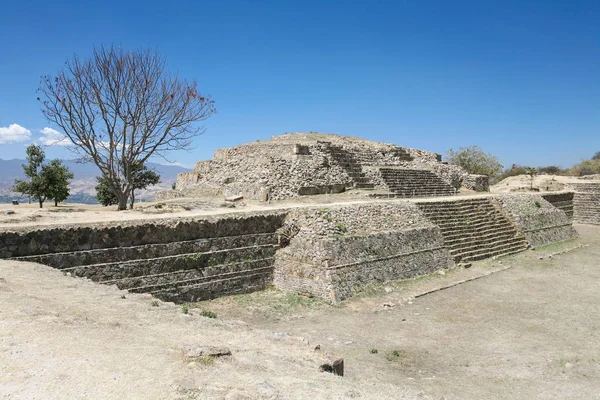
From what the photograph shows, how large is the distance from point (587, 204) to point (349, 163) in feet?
63.6

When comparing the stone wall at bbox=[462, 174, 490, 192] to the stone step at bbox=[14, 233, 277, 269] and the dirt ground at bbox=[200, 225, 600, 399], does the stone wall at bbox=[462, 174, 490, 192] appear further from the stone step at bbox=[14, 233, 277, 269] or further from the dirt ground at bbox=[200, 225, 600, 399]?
the stone step at bbox=[14, 233, 277, 269]

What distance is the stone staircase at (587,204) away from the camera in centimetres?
3244

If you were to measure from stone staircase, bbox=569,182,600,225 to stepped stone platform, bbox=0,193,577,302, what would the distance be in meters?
19.3

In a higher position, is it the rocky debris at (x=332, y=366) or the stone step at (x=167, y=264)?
the stone step at (x=167, y=264)

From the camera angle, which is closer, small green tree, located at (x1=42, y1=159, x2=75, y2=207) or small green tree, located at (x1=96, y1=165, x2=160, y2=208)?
small green tree, located at (x1=42, y1=159, x2=75, y2=207)

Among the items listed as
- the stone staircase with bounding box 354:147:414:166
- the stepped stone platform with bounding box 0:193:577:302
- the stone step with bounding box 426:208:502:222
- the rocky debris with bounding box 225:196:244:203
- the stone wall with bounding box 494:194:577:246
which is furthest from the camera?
the stone staircase with bounding box 354:147:414:166

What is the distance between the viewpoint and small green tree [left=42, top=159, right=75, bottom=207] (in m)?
25.8

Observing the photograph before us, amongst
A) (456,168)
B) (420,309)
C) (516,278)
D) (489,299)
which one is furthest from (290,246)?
(456,168)

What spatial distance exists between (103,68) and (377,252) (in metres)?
11.6

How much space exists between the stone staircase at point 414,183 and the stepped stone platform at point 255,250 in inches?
264

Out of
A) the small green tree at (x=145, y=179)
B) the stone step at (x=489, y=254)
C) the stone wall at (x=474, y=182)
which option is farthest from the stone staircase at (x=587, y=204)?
the small green tree at (x=145, y=179)

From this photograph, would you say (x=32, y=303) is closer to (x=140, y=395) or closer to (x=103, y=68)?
(x=140, y=395)

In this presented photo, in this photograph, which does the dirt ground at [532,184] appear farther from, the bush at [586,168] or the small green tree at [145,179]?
the small green tree at [145,179]

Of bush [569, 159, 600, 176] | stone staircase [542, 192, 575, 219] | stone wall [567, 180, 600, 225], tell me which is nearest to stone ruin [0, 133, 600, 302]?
stone staircase [542, 192, 575, 219]
